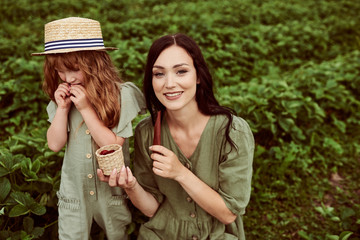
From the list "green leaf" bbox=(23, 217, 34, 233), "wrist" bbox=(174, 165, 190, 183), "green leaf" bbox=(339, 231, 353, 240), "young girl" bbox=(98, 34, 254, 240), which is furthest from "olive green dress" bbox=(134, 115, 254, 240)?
"green leaf" bbox=(339, 231, 353, 240)

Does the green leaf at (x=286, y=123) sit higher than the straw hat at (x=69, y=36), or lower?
lower

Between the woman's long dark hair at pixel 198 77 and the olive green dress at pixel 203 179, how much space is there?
62 mm

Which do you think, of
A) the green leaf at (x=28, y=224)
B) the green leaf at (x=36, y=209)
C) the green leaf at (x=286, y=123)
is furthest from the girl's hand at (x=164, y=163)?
the green leaf at (x=286, y=123)

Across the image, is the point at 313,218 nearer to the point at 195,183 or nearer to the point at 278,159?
the point at 278,159

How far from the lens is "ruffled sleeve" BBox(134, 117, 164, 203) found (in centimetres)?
201

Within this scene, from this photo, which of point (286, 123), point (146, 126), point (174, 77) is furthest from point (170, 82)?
point (286, 123)

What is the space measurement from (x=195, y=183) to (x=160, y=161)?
26 centimetres

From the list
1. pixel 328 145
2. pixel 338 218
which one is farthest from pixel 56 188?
pixel 328 145

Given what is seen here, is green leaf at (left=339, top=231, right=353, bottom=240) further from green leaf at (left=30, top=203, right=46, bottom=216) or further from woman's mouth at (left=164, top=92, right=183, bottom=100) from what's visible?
green leaf at (left=30, top=203, right=46, bottom=216)

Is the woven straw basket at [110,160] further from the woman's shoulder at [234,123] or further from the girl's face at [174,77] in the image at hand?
the woman's shoulder at [234,123]

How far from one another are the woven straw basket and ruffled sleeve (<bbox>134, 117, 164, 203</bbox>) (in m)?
0.35

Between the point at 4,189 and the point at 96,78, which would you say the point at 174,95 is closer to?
the point at 96,78

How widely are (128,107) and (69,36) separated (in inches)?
20.4

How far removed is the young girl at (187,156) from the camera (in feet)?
5.81
